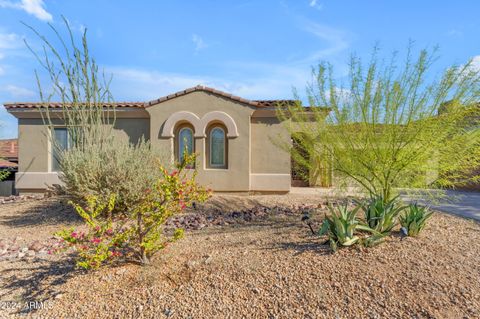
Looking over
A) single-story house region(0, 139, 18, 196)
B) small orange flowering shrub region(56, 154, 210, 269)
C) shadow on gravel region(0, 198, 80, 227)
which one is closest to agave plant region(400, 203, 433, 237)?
small orange flowering shrub region(56, 154, 210, 269)

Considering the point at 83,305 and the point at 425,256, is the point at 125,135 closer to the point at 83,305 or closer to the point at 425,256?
the point at 83,305

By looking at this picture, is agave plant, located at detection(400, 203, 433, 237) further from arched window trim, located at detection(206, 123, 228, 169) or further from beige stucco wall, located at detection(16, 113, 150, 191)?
beige stucco wall, located at detection(16, 113, 150, 191)

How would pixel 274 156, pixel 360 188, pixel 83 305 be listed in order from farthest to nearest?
pixel 274 156
pixel 360 188
pixel 83 305

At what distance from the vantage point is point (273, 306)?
301 centimetres

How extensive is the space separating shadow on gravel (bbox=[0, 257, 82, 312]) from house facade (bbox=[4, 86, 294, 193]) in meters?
6.43

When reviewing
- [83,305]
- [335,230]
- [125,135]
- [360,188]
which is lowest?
[83,305]

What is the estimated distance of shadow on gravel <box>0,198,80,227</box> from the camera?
6875 mm

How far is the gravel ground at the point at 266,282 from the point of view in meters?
2.99

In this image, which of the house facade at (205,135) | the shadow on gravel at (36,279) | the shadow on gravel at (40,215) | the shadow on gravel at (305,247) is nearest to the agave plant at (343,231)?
the shadow on gravel at (305,247)

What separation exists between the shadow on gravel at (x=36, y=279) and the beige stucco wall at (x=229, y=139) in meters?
6.67

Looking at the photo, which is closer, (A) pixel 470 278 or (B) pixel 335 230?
(A) pixel 470 278

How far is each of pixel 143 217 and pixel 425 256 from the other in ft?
13.9

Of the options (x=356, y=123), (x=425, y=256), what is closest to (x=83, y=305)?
(x=425, y=256)

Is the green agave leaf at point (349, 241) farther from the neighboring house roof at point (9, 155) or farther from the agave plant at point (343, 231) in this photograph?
the neighboring house roof at point (9, 155)
